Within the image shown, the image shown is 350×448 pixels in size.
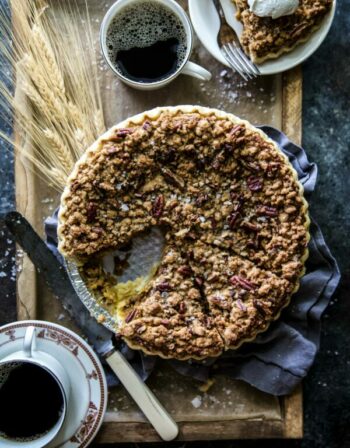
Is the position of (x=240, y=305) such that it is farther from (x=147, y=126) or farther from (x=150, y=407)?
(x=147, y=126)

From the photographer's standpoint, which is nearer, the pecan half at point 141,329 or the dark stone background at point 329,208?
the pecan half at point 141,329

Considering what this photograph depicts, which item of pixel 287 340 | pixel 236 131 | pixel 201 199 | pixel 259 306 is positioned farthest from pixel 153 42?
pixel 287 340

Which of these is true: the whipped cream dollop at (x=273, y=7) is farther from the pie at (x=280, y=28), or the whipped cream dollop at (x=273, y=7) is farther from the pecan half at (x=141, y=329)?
the pecan half at (x=141, y=329)

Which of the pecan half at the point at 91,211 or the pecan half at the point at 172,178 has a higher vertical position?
the pecan half at the point at 91,211

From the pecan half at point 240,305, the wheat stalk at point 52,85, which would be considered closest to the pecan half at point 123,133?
the wheat stalk at point 52,85

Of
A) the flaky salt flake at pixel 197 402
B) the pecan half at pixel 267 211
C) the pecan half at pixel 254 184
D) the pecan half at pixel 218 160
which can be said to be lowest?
the flaky salt flake at pixel 197 402

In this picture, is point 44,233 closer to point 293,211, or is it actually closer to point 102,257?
point 102,257

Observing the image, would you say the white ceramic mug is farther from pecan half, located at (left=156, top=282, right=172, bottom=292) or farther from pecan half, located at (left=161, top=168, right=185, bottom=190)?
pecan half, located at (left=161, top=168, right=185, bottom=190)
